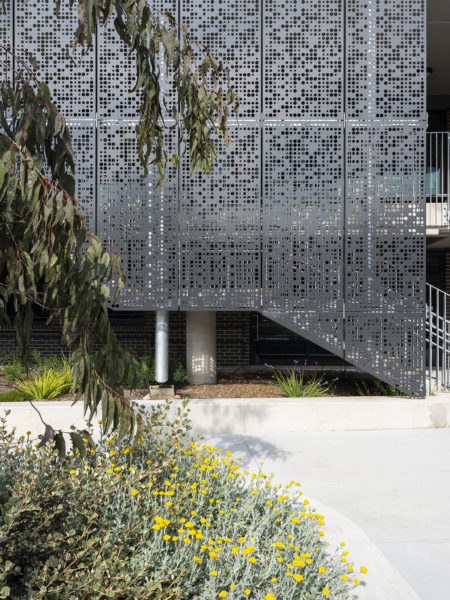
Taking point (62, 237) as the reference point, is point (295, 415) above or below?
below

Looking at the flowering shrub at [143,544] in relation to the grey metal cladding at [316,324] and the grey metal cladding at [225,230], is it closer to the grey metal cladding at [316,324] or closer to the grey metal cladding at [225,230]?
the grey metal cladding at [316,324]

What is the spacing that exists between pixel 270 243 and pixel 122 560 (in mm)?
5671

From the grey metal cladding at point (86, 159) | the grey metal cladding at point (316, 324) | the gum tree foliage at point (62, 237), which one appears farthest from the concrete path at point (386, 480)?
the grey metal cladding at point (86, 159)

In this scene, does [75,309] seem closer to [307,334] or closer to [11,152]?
[11,152]

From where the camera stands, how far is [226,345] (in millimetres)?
11953

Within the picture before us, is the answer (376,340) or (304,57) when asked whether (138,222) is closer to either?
(304,57)

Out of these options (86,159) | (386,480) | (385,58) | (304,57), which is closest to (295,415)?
(386,480)

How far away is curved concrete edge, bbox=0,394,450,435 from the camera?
7289 mm

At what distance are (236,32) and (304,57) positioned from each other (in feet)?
3.51

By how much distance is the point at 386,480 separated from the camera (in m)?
5.65

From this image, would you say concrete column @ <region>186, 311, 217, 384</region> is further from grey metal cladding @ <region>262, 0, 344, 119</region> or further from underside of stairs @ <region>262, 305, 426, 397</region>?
grey metal cladding @ <region>262, 0, 344, 119</region>

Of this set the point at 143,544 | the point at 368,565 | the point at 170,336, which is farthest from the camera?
the point at 170,336

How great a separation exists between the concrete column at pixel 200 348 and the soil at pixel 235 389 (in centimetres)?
22

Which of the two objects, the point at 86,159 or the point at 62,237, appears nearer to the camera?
the point at 62,237
